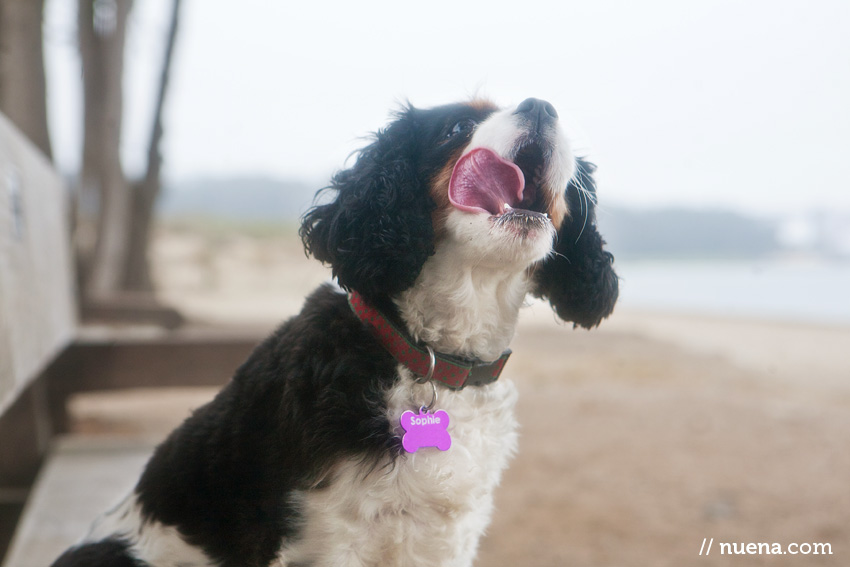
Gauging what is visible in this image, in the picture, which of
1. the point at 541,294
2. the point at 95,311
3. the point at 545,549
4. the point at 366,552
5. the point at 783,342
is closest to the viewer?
the point at 366,552

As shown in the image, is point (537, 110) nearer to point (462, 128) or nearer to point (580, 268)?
point (462, 128)

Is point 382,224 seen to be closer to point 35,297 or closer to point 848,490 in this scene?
point 35,297

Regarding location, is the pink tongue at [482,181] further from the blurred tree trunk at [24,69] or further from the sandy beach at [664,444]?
the blurred tree trunk at [24,69]

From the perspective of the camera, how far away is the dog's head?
5.37 feet

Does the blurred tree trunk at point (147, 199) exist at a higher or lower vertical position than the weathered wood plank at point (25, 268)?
lower

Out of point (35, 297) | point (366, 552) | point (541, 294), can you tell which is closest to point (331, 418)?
point (366, 552)

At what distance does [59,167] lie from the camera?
4.64m

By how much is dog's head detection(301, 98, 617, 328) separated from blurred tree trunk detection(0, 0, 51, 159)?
10.4ft

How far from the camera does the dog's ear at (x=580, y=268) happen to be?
1.96 metres

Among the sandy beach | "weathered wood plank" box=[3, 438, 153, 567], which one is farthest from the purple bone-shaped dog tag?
"weathered wood plank" box=[3, 438, 153, 567]

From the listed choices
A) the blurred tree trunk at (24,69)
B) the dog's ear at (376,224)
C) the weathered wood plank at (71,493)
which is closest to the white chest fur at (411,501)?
the dog's ear at (376,224)

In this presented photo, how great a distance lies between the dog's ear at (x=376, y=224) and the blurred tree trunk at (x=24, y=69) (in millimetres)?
3161

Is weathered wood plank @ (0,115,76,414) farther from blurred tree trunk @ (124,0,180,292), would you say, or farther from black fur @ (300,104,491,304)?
blurred tree trunk @ (124,0,180,292)

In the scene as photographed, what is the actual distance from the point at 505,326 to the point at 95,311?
194 inches
